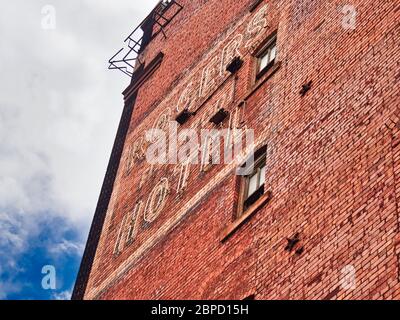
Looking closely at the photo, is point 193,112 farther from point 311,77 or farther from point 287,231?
point 287,231

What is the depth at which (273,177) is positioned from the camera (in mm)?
14438

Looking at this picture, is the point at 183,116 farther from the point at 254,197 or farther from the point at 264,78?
the point at 254,197

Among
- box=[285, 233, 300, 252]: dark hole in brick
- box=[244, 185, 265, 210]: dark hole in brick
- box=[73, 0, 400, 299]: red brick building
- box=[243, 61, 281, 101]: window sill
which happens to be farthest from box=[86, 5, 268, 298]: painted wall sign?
box=[285, 233, 300, 252]: dark hole in brick

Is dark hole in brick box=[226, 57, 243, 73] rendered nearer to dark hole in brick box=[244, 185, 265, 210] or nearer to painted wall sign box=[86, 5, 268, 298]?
painted wall sign box=[86, 5, 268, 298]

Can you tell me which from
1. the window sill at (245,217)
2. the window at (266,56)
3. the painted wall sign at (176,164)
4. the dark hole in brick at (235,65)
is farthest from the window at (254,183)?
the dark hole in brick at (235,65)

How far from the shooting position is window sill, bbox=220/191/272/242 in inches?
557

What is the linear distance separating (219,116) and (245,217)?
427cm

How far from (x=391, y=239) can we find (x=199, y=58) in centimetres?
1254

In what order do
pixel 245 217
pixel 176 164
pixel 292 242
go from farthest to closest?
pixel 176 164 < pixel 245 217 < pixel 292 242

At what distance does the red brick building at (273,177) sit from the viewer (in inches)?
458

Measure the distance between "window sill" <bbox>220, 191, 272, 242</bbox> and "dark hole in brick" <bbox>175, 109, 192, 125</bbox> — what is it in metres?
5.82

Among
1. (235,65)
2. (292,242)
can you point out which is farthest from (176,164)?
(292,242)

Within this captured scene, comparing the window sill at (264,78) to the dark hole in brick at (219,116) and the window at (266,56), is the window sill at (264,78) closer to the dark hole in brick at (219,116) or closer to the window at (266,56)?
the window at (266,56)

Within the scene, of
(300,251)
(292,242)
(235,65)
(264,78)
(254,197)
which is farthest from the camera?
(235,65)
